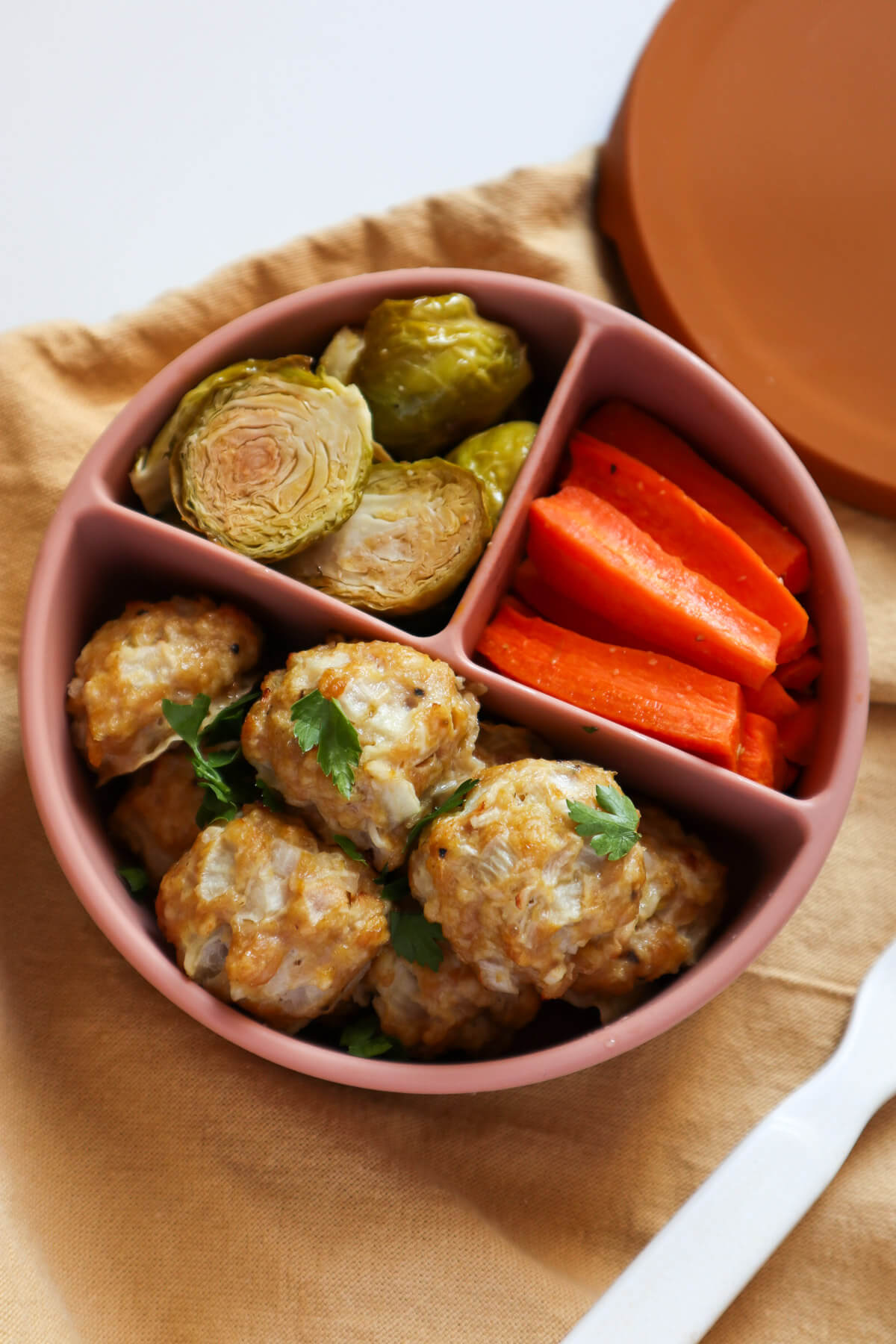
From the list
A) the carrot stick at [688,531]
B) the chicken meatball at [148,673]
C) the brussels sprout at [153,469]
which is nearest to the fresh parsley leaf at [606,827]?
the carrot stick at [688,531]

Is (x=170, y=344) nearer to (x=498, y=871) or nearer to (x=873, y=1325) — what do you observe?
(x=498, y=871)

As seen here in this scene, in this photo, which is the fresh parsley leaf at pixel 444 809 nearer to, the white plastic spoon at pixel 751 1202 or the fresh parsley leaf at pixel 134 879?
the fresh parsley leaf at pixel 134 879

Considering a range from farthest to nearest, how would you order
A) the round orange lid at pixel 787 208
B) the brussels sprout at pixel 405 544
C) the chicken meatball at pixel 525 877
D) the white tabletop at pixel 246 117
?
the white tabletop at pixel 246 117 < the round orange lid at pixel 787 208 < the brussels sprout at pixel 405 544 < the chicken meatball at pixel 525 877

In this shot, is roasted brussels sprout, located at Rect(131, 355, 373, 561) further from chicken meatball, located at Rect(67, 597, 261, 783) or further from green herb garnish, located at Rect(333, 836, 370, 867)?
green herb garnish, located at Rect(333, 836, 370, 867)

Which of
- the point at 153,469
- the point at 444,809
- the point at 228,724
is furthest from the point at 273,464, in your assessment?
the point at 444,809

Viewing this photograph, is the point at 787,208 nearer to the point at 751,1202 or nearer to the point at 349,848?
the point at 349,848
